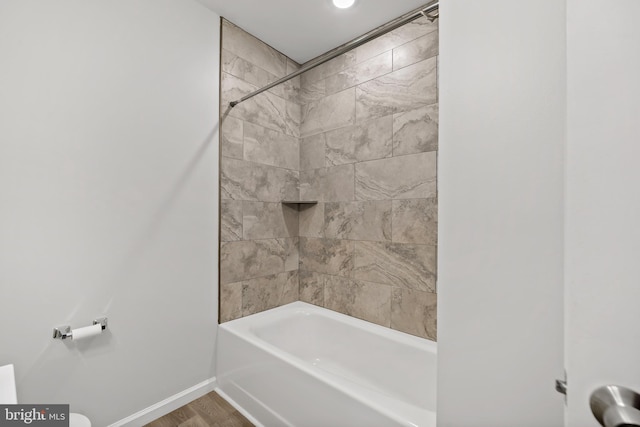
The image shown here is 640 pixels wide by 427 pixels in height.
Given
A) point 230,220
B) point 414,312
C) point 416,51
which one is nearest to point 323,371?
point 414,312

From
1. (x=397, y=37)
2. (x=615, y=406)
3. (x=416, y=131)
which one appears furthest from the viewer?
(x=397, y=37)

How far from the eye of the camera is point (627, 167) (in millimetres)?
378

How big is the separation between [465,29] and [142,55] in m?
1.73

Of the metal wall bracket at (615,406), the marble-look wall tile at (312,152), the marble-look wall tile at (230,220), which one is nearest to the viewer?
the metal wall bracket at (615,406)

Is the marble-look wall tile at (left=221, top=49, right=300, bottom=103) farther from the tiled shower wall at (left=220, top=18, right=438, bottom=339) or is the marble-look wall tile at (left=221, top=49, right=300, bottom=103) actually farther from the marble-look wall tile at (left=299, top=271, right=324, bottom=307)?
the marble-look wall tile at (left=299, top=271, right=324, bottom=307)

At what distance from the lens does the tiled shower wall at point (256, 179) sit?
202 centimetres

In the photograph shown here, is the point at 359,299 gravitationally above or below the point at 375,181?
below

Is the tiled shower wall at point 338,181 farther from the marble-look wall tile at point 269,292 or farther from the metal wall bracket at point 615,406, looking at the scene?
the metal wall bracket at point 615,406

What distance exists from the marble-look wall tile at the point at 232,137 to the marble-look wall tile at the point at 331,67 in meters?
Result: 0.83

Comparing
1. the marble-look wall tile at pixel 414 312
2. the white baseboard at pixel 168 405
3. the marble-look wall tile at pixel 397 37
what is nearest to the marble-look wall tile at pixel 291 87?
the marble-look wall tile at pixel 397 37

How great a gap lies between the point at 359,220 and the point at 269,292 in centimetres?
96

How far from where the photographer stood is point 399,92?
1.92 m

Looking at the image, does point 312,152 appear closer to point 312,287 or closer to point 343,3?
point 343,3

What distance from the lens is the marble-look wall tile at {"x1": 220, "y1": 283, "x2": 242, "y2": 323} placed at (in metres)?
2.00
